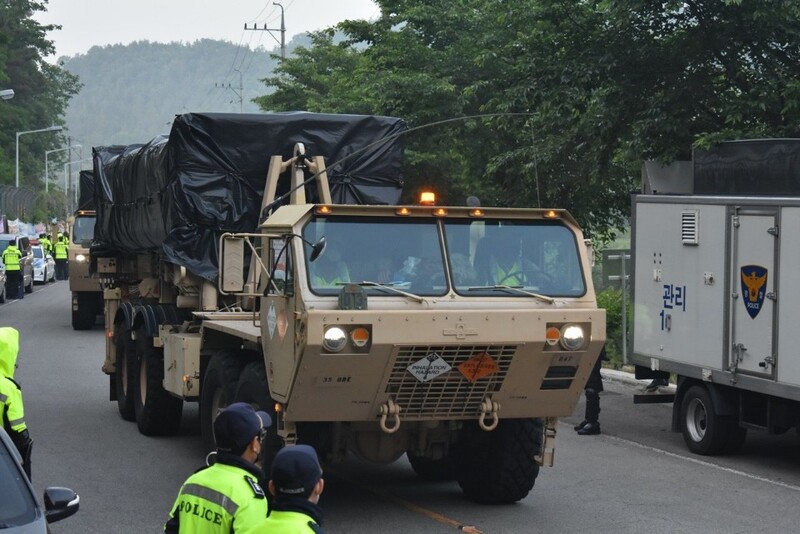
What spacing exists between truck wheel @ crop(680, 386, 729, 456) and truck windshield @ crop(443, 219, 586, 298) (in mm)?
4131

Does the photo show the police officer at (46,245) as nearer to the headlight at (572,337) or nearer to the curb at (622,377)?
the curb at (622,377)

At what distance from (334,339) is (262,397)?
117 cm

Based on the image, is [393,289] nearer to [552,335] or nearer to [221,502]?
[552,335]

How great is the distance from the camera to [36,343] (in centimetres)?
2531

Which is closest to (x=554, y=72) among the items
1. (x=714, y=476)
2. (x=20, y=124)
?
(x=714, y=476)

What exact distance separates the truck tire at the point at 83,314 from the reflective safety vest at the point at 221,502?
23.8 meters

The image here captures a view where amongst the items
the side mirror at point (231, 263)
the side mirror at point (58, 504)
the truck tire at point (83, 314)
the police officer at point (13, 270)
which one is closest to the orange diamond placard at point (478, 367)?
the side mirror at point (231, 263)

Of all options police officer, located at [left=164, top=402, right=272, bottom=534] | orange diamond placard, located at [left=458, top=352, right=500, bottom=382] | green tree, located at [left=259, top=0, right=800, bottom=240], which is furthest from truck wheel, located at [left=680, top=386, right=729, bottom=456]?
police officer, located at [left=164, top=402, right=272, bottom=534]

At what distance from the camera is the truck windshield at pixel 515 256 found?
977cm

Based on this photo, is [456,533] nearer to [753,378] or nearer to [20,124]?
[753,378]

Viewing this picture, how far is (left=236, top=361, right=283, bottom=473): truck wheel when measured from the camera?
975cm

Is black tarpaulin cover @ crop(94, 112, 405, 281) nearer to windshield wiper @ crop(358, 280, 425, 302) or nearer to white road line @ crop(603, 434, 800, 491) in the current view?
windshield wiper @ crop(358, 280, 425, 302)

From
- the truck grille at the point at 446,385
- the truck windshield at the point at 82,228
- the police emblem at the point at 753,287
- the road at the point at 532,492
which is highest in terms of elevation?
the truck windshield at the point at 82,228

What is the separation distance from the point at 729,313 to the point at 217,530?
9040 millimetres
